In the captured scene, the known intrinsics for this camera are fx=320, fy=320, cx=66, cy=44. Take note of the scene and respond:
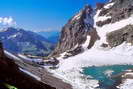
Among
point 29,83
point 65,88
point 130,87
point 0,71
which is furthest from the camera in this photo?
point 130,87

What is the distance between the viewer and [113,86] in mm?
98875

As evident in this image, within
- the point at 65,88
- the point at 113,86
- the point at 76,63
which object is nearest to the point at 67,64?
the point at 76,63

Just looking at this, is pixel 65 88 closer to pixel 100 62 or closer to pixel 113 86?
pixel 113 86

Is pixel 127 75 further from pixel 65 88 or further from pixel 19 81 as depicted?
pixel 19 81

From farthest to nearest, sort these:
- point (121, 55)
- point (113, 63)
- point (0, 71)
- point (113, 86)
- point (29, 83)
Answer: point (121, 55) < point (113, 63) < point (113, 86) < point (29, 83) < point (0, 71)

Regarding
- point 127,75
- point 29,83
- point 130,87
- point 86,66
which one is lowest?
point 29,83

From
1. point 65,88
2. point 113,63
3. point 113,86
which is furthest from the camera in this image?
point 113,63

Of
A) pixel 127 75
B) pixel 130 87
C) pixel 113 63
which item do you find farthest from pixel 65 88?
pixel 113 63

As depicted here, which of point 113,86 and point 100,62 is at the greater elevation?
point 100,62

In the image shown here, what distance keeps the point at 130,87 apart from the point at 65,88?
2182 cm

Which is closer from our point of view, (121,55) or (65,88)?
(65,88)

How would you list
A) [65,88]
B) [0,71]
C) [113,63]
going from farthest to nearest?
1. [113,63]
2. [65,88]
3. [0,71]

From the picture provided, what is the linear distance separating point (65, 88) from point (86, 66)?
340ft

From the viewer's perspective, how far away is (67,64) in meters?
188
